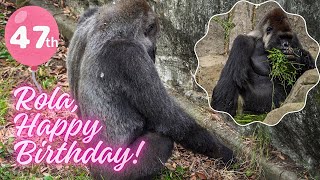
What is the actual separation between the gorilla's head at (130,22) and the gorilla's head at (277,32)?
2.58 feet

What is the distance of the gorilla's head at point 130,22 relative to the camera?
336 centimetres

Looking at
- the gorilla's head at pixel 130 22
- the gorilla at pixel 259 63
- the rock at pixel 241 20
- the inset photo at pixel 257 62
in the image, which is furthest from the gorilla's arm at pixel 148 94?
the rock at pixel 241 20

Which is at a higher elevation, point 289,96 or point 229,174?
point 289,96

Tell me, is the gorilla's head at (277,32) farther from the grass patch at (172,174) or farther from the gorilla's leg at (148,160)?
the grass patch at (172,174)

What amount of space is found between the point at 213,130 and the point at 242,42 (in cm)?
139

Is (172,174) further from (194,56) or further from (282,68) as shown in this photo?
(282,68)

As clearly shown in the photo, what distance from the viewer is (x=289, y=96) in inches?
116

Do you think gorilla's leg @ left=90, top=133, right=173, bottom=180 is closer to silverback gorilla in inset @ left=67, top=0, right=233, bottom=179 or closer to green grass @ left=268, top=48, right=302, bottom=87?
silverback gorilla in inset @ left=67, top=0, right=233, bottom=179

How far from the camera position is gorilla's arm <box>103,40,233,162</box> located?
322 cm

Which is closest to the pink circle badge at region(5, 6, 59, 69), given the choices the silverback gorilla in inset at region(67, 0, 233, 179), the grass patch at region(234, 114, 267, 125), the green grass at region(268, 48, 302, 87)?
the silverback gorilla in inset at region(67, 0, 233, 179)

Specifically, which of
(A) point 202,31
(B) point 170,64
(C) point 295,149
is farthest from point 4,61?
(C) point 295,149

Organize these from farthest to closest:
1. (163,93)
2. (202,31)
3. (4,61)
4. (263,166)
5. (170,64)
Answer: (4,61) → (170,64) → (202,31) → (263,166) → (163,93)

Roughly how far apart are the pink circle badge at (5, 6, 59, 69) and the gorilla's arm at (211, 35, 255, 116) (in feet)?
3.85

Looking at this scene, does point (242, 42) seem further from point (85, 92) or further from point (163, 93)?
point (85, 92)
